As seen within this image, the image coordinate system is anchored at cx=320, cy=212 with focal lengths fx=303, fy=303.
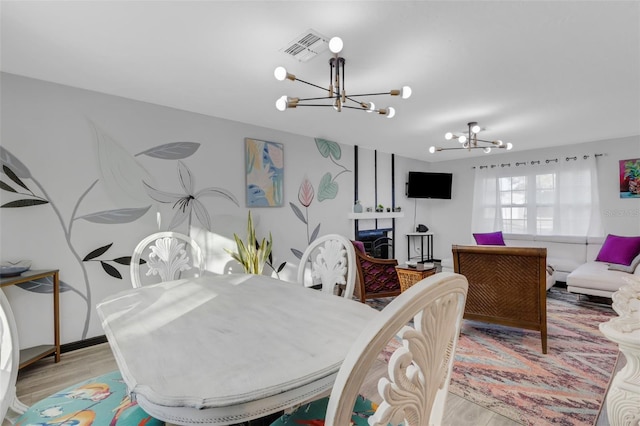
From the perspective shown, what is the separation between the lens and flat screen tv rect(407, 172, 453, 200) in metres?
6.45

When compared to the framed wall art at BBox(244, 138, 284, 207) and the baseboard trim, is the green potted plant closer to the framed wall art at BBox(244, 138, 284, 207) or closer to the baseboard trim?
the framed wall art at BBox(244, 138, 284, 207)

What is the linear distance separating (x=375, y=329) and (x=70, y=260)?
3170mm

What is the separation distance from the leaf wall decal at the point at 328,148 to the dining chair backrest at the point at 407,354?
429cm

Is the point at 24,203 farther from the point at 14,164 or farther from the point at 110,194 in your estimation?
the point at 110,194

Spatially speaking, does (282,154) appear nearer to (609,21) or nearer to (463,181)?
(609,21)

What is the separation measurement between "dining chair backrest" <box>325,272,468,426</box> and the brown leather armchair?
2895 mm

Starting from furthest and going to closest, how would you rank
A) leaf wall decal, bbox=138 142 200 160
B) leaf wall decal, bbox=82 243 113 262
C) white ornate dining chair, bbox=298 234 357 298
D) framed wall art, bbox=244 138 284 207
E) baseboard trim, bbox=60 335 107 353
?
framed wall art, bbox=244 138 284 207
leaf wall decal, bbox=138 142 200 160
leaf wall decal, bbox=82 243 113 262
baseboard trim, bbox=60 335 107 353
white ornate dining chair, bbox=298 234 357 298

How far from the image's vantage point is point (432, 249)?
704 centimetres

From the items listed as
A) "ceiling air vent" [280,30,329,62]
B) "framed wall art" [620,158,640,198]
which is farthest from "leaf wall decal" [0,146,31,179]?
"framed wall art" [620,158,640,198]

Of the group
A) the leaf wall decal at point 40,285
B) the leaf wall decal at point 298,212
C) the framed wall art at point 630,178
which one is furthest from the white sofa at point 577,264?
the leaf wall decal at point 40,285

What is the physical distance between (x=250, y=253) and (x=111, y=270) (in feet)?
4.39

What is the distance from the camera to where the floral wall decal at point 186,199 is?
321cm

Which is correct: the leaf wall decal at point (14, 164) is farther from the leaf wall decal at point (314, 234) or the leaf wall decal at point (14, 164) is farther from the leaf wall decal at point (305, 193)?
the leaf wall decal at point (314, 234)

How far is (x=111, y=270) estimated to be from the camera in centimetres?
288
